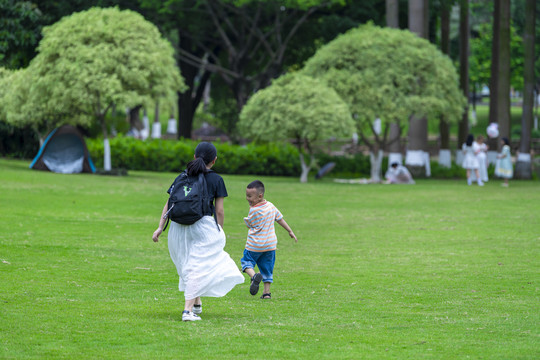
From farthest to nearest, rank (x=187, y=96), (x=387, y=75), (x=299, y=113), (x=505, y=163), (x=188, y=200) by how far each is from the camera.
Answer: (x=187, y=96)
(x=387, y=75)
(x=505, y=163)
(x=299, y=113)
(x=188, y=200)

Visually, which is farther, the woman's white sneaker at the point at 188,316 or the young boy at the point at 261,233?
the young boy at the point at 261,233

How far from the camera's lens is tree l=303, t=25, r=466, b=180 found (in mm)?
31500

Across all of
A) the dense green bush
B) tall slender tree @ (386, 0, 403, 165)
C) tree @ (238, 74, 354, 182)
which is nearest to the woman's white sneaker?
tree @ (238, 74, 354, 182)

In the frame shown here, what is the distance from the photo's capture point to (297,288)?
33.5 ft

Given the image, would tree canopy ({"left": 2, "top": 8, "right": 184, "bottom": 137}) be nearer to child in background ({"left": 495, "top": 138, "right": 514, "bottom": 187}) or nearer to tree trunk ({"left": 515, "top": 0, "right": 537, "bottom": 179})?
child in background ({"left": 495, "top": 138, "right": 514, "bottom": 187})

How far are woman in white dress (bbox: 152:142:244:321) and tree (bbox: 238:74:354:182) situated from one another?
834 inches

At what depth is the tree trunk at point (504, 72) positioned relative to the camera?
34.6 m

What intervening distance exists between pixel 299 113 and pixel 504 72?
1043 centimetres

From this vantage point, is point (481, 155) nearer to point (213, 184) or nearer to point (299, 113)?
point (299, 113)

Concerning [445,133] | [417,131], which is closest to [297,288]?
[417,131]

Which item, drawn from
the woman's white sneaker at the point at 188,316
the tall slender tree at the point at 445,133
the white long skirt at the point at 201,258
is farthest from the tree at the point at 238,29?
the woman's white sneaker at the point at 188,316

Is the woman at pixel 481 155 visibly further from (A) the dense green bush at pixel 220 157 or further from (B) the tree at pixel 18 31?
(B) the tree at pixel 18 31

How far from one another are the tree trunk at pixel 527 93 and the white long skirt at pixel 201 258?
29.3m

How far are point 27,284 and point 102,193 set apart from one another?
521 inches
